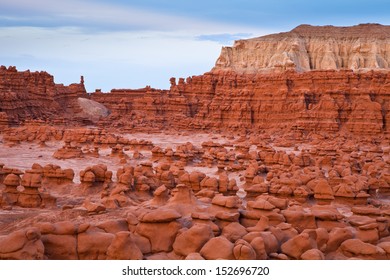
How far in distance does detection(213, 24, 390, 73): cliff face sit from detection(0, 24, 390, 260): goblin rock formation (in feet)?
0.40

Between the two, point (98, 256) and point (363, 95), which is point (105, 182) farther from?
point (363, 95)

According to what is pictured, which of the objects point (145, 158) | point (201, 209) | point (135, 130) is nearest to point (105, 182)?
point (201, 209)

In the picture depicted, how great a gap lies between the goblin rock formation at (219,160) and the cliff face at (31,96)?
116 millimetres

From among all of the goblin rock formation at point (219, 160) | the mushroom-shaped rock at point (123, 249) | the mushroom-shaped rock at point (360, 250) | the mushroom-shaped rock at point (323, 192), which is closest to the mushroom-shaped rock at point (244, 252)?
the goblin rock formation at point (219, 160)

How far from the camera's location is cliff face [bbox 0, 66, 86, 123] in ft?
118

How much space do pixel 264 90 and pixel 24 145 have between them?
20.1m

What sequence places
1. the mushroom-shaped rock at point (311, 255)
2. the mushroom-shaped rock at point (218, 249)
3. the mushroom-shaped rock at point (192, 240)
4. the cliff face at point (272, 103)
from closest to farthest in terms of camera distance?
the mushroom-shaped rock at point (218, 249) < the mushroom-shaped rock at point (311, 255) < the mushroom-shaped rock at point (192, 240) < the cliff face at point (272, 103)

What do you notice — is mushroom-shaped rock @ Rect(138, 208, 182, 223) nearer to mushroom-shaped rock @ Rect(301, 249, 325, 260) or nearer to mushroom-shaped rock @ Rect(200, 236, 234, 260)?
mushroom-shaped rock @ Rect(200, 236, 234, 260)

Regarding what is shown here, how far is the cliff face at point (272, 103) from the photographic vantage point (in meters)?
35.4

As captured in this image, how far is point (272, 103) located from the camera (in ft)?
A: 128

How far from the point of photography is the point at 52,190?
13617 mm

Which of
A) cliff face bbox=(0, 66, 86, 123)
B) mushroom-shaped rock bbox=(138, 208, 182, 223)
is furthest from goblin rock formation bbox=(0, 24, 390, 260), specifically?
cliff face bbox=(0, 66, 86, 123)

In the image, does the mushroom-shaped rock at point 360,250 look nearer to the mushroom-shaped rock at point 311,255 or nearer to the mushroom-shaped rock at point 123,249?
the mushroom-shaped rock at point 311,255

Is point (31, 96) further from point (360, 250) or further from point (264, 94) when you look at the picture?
point (360, 250)
